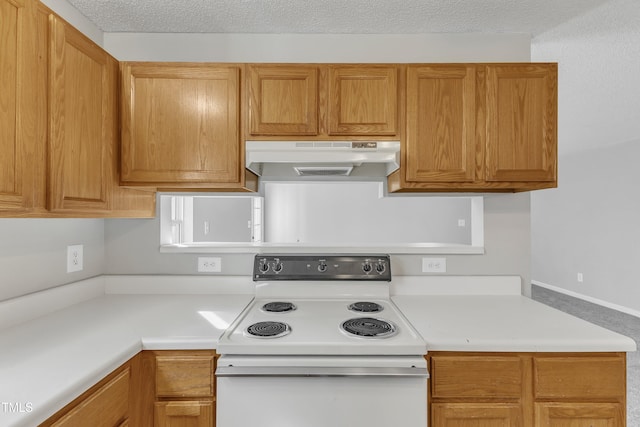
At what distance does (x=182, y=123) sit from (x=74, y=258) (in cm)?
91

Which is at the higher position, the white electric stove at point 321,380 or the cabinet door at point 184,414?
the white electric stove at point 321,380

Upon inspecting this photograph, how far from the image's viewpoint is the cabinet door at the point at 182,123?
1.58 metres

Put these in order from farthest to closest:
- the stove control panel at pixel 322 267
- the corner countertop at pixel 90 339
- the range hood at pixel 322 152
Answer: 1. the stove control panel at pixel 322 267
2. the range hood at pixel 322 152
3. the corner countertop at pixel 90 339

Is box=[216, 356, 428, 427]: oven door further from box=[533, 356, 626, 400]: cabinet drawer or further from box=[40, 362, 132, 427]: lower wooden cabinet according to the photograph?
box=[533, 356, 626, 400]: cabinet drawer

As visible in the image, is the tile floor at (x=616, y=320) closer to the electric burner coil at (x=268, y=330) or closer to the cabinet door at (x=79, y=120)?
the electric burner coil at (x=268, y=330)

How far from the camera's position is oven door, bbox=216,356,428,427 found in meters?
1.18

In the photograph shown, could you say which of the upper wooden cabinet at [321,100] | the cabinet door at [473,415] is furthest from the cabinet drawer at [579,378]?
the upper wooden cabinet at [321,100]

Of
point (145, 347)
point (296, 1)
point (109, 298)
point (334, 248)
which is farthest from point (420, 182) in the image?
point (109, 298)

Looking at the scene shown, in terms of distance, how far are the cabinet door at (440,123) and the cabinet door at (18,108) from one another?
1.48 meters

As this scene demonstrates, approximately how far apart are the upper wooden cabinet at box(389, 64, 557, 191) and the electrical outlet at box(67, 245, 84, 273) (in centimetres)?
173

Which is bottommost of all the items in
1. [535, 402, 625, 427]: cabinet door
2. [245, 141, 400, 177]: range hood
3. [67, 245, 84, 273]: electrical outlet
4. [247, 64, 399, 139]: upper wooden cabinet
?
[535, 402, 625, 427]: cabinet door

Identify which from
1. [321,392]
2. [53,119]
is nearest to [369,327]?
[321,392]

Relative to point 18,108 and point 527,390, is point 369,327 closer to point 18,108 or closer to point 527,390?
point 527,390

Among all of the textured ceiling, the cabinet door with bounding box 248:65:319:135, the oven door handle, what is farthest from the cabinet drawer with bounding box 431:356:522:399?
the textured ceiling
